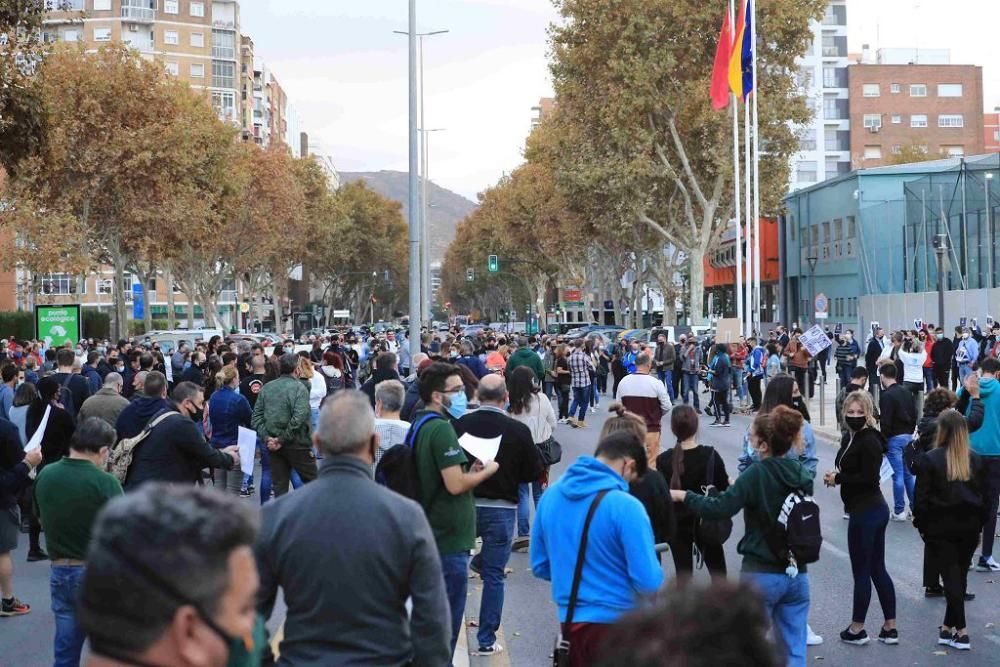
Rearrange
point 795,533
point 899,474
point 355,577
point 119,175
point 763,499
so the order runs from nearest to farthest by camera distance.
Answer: point 355,577 → point 795,533 → point 763,499 → point 899,474 → point 119,175

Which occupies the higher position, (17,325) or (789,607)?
(17,325)

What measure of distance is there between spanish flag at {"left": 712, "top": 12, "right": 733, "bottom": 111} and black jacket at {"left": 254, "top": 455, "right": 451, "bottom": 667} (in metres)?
33.2

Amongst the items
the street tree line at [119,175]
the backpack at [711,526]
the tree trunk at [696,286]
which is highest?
the street tree line at [119,175]

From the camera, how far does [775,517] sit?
260 inches

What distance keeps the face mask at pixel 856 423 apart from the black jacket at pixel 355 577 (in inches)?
183

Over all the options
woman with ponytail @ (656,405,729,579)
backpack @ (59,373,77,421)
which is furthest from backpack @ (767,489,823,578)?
backpack @ (59,373,77,421)

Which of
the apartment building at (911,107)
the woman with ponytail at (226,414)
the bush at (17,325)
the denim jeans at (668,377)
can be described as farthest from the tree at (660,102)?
the apartment building at (911,107)

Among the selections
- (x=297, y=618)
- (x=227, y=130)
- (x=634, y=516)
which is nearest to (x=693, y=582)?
(x=297, y=618)

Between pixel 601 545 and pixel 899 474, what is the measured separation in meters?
8.63

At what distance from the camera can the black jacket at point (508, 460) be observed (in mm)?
8055

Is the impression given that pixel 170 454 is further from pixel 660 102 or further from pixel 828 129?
pixel 828 129

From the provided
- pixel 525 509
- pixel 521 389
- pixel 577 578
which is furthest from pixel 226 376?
pixel 577 578

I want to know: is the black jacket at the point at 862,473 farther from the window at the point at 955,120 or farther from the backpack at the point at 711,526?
the window at the point at 955,120

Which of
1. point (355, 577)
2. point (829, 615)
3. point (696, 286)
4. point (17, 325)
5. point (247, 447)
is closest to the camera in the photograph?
point (355, 577)
